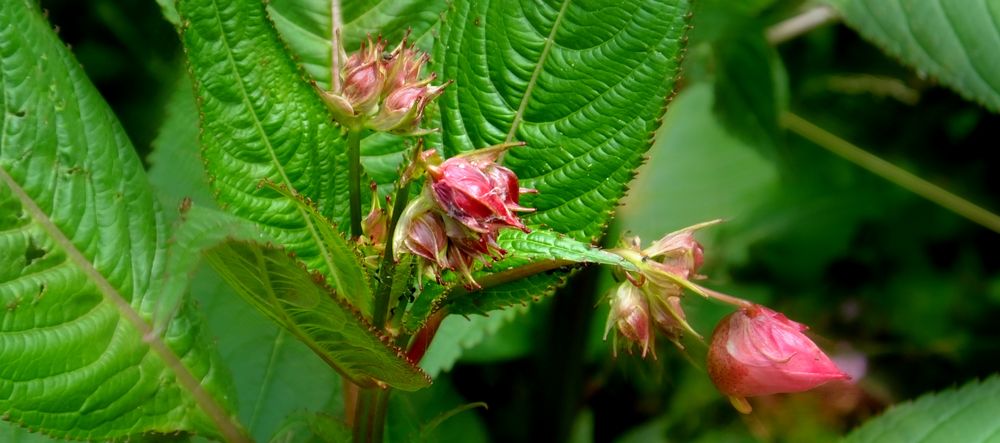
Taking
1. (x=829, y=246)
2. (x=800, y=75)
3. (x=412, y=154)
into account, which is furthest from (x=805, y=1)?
(x=412, y=154)

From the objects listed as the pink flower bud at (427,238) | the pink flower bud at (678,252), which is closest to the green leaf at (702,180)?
the pink flower bud at (678,252)

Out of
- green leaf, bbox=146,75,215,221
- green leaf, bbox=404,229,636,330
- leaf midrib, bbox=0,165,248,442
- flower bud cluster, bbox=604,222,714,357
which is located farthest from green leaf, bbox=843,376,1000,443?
green leaf, bbox=146,75,215,221

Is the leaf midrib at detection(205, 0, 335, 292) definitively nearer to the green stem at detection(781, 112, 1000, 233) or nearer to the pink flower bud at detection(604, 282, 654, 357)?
the pink flower bud at detection(604, 282, 654, 357)

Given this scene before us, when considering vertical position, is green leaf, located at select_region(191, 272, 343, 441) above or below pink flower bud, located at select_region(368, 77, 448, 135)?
below

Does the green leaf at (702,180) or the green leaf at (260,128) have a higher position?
the green leaf at (260,128)

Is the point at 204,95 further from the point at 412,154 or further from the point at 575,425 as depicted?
the point at 575,425

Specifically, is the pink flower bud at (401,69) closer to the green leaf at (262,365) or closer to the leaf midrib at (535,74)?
the leaf midrib at (535,74)
